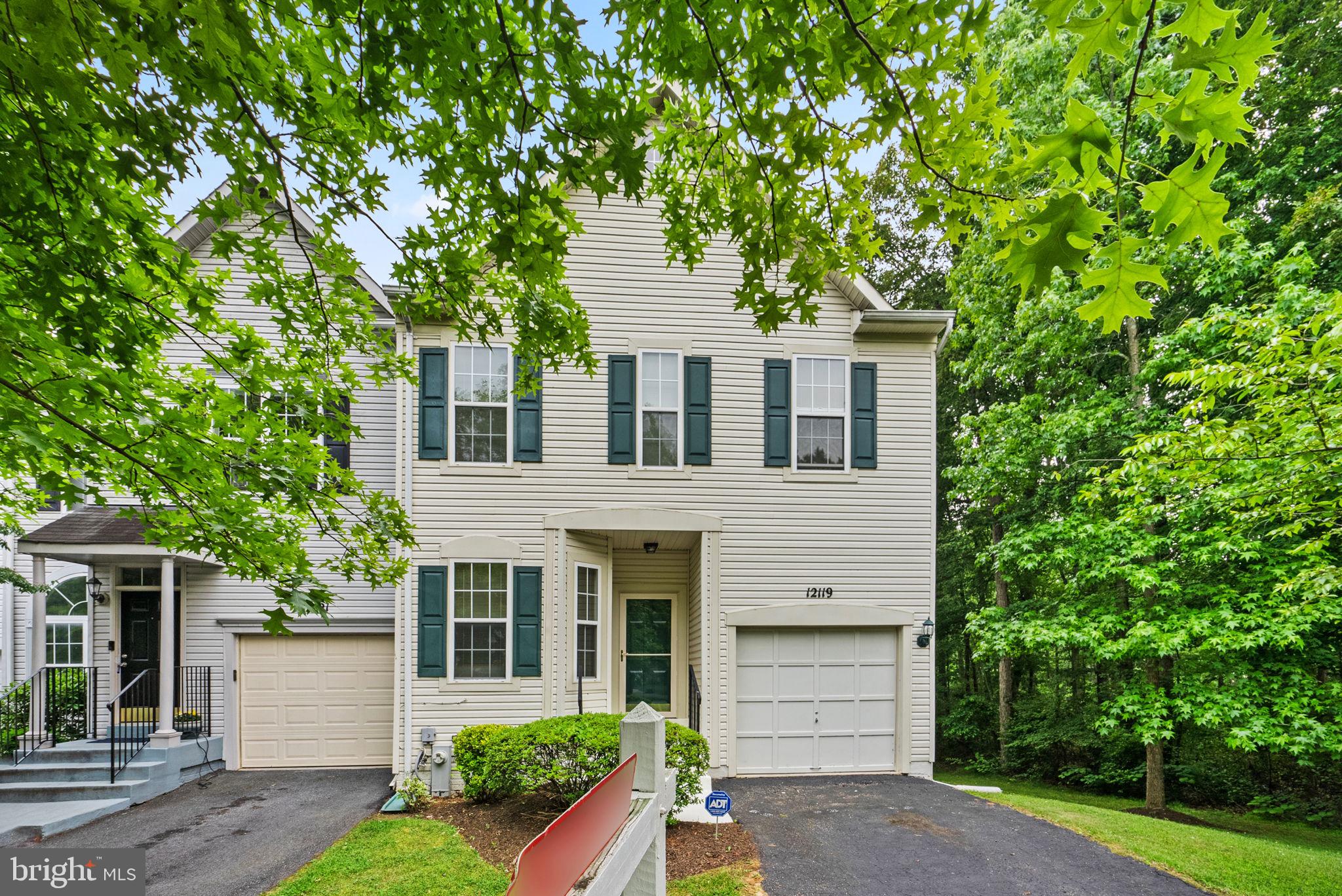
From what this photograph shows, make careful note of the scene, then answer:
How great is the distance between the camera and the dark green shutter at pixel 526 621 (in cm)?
856

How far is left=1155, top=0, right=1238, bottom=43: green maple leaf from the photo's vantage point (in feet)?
4.61

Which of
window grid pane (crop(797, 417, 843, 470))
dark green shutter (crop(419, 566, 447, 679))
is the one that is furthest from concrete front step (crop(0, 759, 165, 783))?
window grid pane (crop(797, 417, 843, 470))

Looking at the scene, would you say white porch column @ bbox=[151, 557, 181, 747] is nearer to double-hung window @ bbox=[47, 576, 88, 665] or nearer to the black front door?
the black front door

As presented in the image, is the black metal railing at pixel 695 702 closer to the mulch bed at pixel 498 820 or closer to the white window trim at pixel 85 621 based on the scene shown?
the mulch bed at pixel 498 820

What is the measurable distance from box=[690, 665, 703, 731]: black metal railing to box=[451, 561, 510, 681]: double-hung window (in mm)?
2524

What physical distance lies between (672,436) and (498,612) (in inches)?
129

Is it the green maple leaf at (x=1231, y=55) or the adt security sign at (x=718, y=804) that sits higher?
the green maple leaf at (x=1231, y=55)

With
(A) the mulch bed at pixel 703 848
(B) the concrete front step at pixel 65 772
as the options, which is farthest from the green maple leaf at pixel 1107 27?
(B) the concrete front step at pixel 65 772

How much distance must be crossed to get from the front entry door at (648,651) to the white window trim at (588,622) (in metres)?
0.92

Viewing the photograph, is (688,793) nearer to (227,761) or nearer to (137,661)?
(227,761)

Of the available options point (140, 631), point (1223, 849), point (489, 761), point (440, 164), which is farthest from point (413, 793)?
point (1223, 849)

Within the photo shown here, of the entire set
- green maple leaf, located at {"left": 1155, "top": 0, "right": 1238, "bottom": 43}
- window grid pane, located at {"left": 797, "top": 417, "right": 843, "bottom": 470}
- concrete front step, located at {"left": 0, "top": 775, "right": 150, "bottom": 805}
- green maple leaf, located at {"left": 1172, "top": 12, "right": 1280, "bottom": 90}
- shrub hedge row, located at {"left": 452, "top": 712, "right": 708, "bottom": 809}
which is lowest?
concrete front step, located at {"left": 0, "top": 775, "right": 150, "bottom": 805}

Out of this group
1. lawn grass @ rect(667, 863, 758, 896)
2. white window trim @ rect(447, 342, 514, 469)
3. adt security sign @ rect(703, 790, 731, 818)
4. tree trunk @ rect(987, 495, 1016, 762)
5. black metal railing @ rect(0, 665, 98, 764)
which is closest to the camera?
lawn grass @ rect(667, 863, 758, 896)

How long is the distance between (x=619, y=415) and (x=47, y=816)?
7897 millimetres
